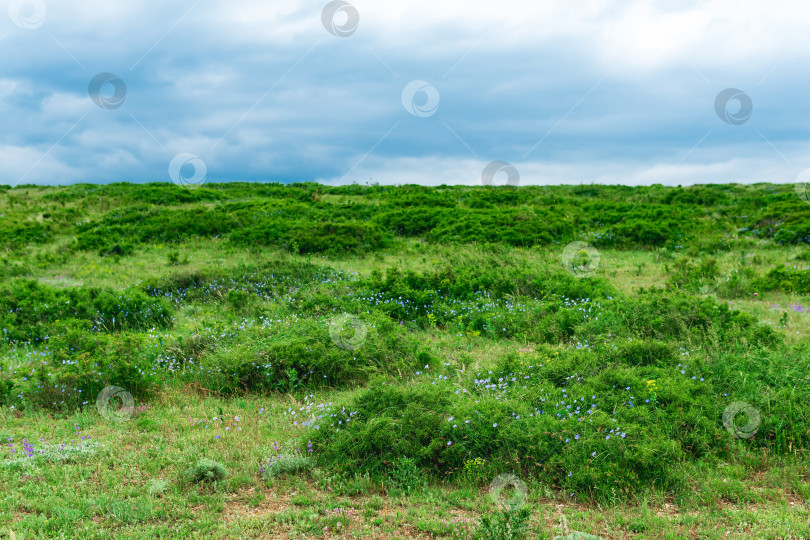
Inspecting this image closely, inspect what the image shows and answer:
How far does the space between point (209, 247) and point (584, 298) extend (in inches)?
595

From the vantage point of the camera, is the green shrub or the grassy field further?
the green shrub

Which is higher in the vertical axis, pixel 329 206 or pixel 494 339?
pixel 329 206

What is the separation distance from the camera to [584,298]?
11234mm

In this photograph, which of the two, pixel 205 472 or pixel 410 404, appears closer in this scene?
pixel 205 472

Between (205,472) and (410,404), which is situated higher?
(410,404)

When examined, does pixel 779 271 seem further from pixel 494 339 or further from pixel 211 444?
pixel 211 444

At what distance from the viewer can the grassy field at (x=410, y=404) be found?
194 inches

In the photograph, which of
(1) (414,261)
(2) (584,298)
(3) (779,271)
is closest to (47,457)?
(2) (584,298)

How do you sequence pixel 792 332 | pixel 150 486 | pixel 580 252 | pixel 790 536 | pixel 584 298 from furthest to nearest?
pixel 580 252, pixel 584 298, pixel 792 332, pixel 150 486, pixel 790 536

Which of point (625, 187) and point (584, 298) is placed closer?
point (584, 298)

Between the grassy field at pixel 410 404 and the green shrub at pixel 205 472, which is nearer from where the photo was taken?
the grassy field at pixel 410 404

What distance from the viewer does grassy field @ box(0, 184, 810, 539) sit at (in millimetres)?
4926

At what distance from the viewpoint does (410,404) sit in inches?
242

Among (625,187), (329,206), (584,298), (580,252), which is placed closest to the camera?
(584,298)
